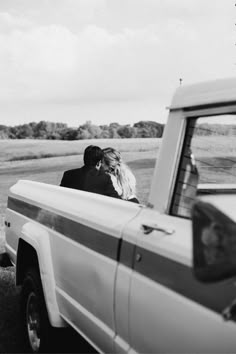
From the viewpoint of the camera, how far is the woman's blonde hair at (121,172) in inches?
232

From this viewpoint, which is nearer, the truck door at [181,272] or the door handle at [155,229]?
the truck door at [181,272]

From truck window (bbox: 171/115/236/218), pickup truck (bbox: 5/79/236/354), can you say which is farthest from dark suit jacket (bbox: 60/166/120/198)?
truck window (bbox: 171/115/236/218)

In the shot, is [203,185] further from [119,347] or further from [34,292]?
[34,292]

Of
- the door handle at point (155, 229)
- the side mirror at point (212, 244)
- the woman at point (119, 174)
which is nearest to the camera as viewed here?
the side mirror at point (212, 244)

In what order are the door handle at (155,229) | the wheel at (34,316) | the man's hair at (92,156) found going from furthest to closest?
the man's hair at (92,156) → the wheel at (34,316) → the door handle at (155,229)

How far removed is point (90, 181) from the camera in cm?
555

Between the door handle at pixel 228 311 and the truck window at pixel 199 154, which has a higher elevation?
the truck window at pixel 199 154

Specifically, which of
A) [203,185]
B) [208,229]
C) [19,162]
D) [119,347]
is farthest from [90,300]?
[19,162]

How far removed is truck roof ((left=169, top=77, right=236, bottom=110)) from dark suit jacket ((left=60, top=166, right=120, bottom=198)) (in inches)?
96.6

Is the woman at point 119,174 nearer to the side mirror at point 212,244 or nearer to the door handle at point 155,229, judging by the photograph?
the door handle at point 155,229

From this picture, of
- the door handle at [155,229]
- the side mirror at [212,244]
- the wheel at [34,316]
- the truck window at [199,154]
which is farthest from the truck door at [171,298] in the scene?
the wheel at [34,316]

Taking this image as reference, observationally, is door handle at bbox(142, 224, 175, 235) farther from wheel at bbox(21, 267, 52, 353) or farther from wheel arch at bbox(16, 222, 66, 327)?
wheel at bbox(21, 267, 52, 353)

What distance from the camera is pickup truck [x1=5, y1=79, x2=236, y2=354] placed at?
2.23m

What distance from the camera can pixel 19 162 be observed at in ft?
144
